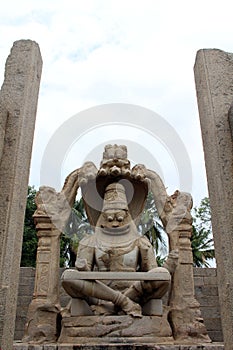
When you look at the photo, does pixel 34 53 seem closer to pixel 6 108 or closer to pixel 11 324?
pixel 6 108

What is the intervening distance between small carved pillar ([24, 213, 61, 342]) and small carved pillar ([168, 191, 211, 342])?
1.88 metres

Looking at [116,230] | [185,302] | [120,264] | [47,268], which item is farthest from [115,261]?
[185,302]

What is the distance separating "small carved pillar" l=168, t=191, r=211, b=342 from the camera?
5797 mm

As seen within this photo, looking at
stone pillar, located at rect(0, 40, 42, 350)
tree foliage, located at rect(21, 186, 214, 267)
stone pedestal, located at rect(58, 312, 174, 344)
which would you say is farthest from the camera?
tree foliage, located at rect(21, 186, 214, 267)

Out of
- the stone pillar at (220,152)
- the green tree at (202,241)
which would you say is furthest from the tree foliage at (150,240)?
the stone pillar at (220,152)

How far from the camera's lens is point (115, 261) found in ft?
21.2

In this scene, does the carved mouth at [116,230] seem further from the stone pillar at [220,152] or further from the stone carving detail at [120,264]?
the stone pillar at [220,152]

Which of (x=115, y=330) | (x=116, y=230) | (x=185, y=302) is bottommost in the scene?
(x=115, y=330)

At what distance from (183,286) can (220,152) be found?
145 inches

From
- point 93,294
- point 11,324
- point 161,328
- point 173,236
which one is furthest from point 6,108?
point 173,236

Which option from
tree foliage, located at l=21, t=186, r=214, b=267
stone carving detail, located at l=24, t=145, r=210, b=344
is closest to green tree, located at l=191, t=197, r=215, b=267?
tree foliage, located at l=21, t=186, r=214, b=267

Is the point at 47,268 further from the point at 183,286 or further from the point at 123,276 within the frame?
the point at 183,286

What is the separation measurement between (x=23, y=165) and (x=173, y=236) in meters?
4.03

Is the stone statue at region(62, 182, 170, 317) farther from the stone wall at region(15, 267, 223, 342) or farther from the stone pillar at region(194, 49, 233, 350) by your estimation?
the stone pillar at region(194, 49, 233, 350)
